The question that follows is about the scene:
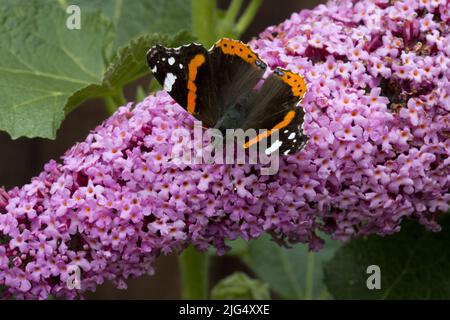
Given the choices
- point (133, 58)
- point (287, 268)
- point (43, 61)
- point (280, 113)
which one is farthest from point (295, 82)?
point (287, 268)

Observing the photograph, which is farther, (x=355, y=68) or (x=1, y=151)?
(x=1, y=151)

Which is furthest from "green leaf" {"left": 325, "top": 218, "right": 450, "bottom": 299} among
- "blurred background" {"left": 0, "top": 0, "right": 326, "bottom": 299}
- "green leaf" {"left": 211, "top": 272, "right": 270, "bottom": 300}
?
"blurred background" {"left": 0, "top": 0, "right": 326, "bottom": 299}

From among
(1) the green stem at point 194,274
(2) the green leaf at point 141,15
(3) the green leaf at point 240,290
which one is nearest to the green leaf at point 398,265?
(3) the green leaf at point 240,290

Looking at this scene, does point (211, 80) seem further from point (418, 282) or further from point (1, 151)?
point (1, 151)

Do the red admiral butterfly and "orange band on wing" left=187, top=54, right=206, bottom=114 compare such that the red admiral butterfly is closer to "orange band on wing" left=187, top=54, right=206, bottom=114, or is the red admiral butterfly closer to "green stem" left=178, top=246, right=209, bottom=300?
"orange band on wing" left=187, top=54, right=206, bottom=114

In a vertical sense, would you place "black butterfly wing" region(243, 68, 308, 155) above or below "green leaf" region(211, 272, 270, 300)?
above
